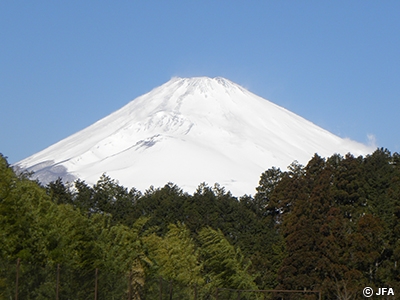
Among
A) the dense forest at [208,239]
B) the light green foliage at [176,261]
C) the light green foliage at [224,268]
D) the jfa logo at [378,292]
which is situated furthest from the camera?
the jfa logo at [378,292]

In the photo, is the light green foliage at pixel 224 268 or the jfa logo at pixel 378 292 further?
the jfa logo at pixel 378 292

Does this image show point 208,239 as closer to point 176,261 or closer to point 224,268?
point 224,268

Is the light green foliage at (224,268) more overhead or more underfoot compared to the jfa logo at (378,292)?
more overhead

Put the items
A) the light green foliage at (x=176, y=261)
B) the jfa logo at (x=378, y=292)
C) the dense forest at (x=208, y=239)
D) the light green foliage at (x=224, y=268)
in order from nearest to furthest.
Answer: the dense forest at (x=208, y=239) < the light green foliage at (x=176, y=261) < the light green foliage at (x=224, y=268) < the jfa logo at (x=378, y=292)

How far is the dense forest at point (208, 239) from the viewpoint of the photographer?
76.8ft

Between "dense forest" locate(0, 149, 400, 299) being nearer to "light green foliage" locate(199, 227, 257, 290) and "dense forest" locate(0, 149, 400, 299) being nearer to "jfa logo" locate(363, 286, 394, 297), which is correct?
"light green foliage" locate(199, 227, 257, 290)

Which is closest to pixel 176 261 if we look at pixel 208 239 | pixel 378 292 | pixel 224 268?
pixel 224 268

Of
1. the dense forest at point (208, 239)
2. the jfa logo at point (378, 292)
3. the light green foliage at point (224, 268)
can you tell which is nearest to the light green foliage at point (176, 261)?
the dense forest at point (208, 239)

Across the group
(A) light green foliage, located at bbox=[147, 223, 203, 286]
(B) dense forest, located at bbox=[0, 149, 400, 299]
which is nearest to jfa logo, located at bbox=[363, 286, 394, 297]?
(B) dense forest, located at bbox=[0, 149, 400, 299]

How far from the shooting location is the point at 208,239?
52344mm

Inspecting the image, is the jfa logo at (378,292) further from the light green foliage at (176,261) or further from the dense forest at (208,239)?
the light green foliage at (176,261)

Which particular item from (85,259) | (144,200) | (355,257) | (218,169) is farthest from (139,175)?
(85,259)

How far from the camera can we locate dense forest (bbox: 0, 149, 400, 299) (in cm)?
2341

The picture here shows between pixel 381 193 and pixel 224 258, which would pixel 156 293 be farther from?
pixel 381 193
